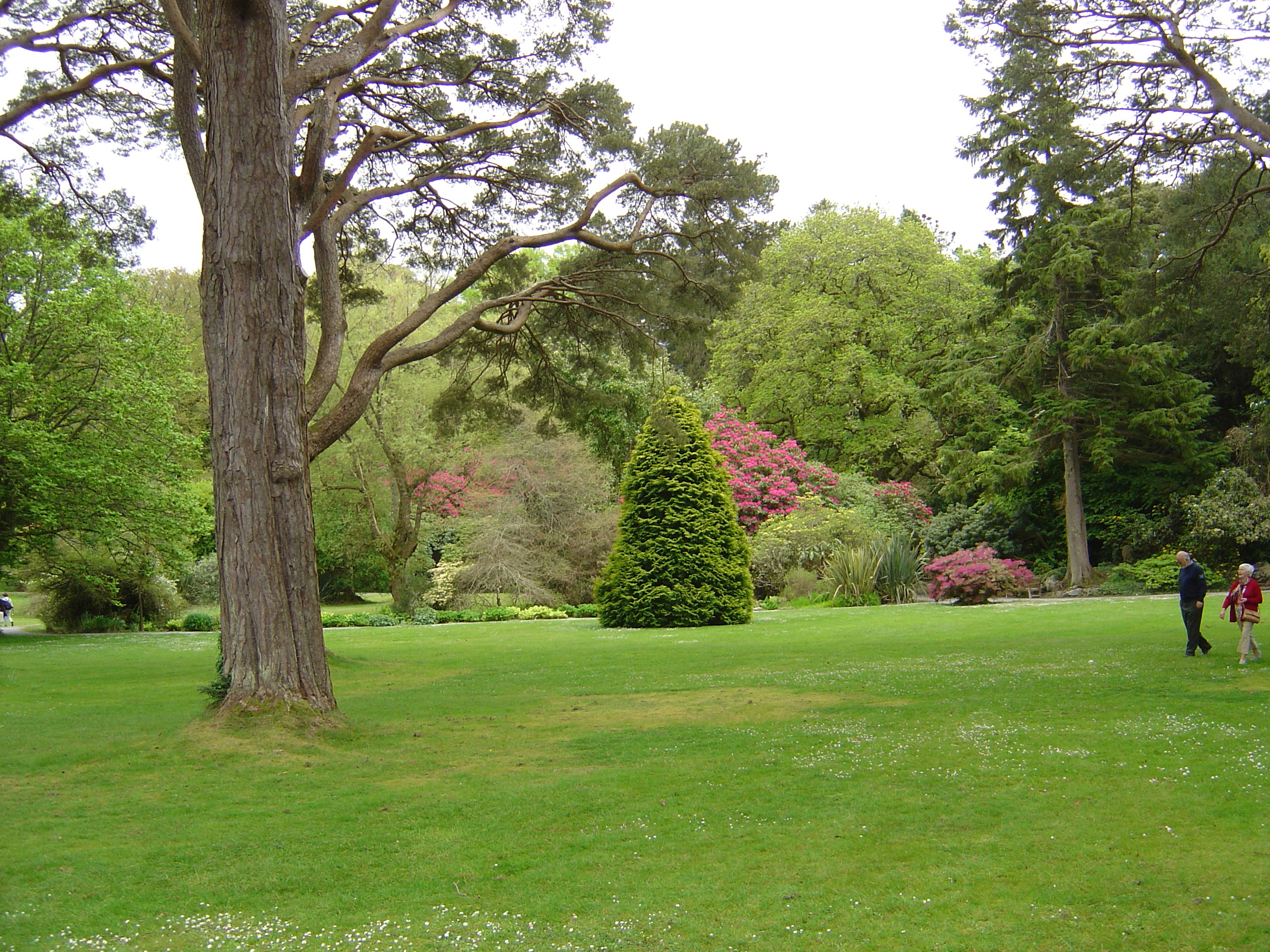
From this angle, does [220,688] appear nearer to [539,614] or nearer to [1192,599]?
[1192,599]

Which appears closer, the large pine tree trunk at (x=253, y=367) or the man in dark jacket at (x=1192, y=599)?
the large pine tree trunk at (x=253, y=367)

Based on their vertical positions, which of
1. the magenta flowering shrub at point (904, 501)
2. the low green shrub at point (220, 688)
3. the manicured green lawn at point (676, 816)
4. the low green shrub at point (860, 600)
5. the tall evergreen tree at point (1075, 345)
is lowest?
the manicured green lawn at point (676, 816)

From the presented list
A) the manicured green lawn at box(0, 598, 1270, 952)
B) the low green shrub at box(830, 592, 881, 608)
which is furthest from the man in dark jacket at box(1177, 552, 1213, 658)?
the low green shrub at box(830, 592, 881, 608)

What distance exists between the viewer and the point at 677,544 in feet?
64.9

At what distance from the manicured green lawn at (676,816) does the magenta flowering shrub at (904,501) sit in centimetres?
1794

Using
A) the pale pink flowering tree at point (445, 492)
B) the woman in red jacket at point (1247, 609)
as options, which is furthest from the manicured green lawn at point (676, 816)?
the pale pink flowering tree at point (445, 492)

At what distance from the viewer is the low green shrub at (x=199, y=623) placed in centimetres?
2544

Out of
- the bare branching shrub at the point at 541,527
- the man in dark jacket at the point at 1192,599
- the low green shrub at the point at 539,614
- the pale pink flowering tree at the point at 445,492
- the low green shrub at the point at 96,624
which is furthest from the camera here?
the pale pink flowering tree at the point at 445,492

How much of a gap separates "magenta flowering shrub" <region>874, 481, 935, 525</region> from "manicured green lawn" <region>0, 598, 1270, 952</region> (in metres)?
17.9

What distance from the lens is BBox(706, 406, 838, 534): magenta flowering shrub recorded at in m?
28.7

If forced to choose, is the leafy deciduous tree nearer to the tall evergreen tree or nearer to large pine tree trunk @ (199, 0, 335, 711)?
large pine tree trunk @ (199, 0, 335, 711)

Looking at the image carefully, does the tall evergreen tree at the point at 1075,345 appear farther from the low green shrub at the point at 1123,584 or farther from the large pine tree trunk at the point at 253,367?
the large pine tree trunk at the point at 253,367

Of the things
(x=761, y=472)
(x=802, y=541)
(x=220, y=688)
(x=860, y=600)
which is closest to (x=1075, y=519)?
(x=860, y=600)

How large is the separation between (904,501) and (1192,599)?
18.8 meters
